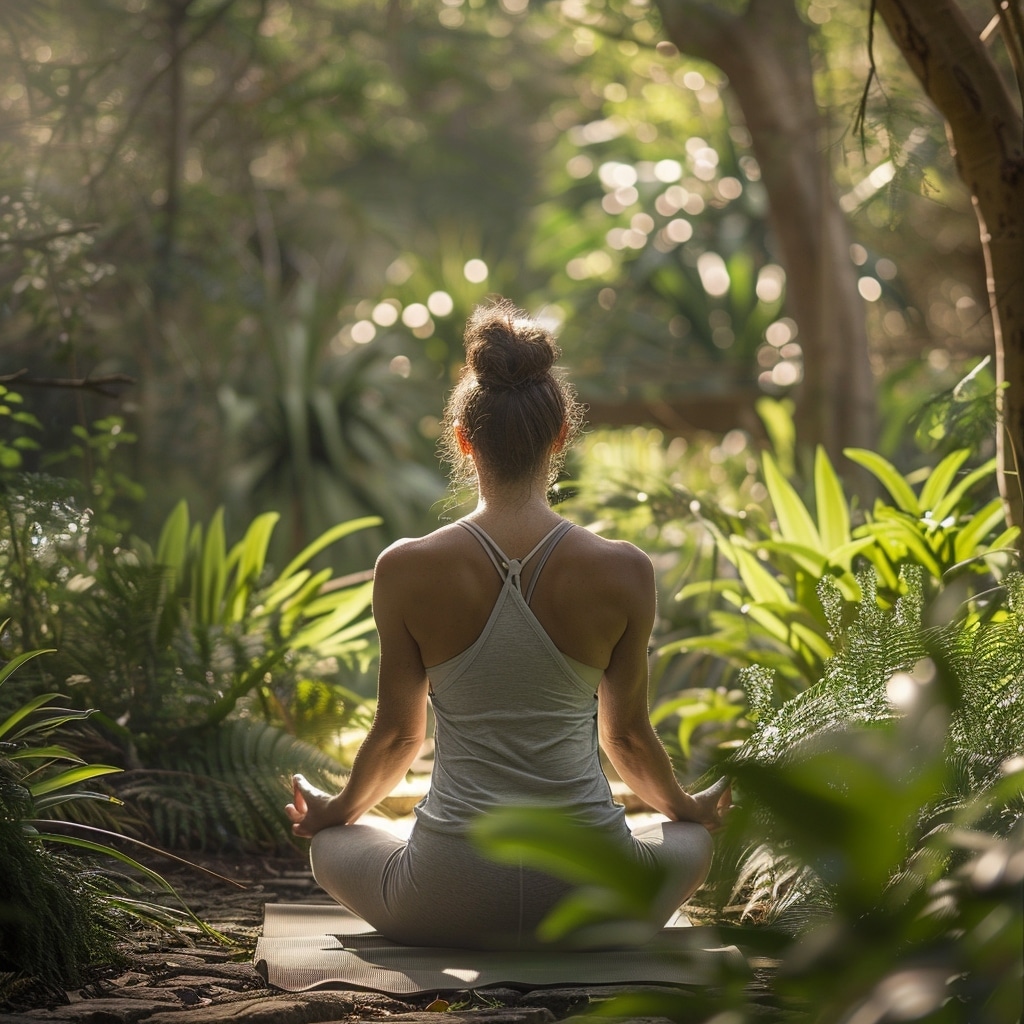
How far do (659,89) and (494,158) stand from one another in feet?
34.9

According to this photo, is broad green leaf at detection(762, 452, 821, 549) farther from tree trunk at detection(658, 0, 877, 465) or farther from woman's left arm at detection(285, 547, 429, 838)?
tree trunk at detection(658, 0, 877, 465)

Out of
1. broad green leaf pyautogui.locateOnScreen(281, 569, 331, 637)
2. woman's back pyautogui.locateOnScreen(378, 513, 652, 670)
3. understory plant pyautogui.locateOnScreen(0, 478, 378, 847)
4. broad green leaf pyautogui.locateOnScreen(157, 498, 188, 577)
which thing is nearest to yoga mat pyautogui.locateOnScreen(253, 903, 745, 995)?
woman's back pyautogui.locateOnScreen(378, 513, 652, 670)

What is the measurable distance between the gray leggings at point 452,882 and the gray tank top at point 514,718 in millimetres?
73

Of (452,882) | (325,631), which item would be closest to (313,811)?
(452,882)

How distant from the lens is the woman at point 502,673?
2105mm

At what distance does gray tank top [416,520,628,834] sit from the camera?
211cm

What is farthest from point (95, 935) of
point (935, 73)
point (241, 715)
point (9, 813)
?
point (935, 73)

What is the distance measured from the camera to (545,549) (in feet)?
7.01

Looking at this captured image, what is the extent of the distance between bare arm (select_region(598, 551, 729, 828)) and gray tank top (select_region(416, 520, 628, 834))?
84 millimetres

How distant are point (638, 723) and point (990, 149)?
5.37 feet

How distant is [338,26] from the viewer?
32.4 ft

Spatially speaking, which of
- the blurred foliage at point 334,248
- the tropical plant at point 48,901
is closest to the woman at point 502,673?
the tropical plant at point 48,901

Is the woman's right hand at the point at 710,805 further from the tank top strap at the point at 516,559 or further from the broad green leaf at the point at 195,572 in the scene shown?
the broad green leaf at the point at 195,572

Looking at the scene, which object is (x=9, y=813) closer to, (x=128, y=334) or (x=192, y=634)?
(x=192, y=634)
